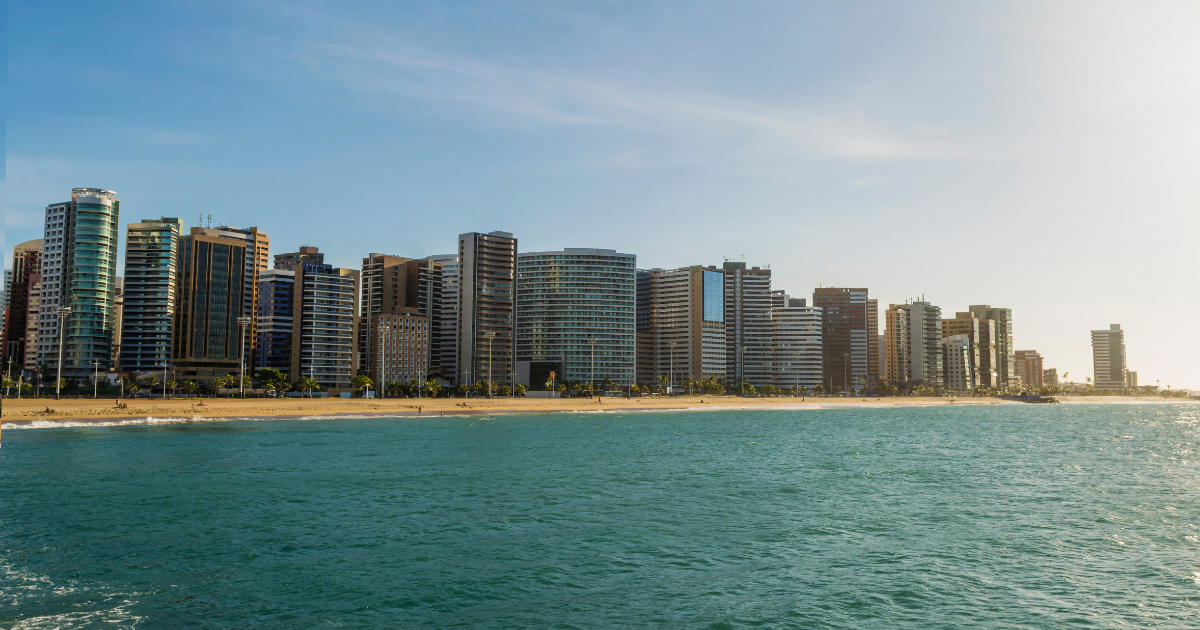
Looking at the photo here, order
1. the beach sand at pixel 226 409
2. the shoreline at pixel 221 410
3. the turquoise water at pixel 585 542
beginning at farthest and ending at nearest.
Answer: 1. the beach sand at pixel 226 409
2. the shoreline at pixel 221 410
3. the turquoise water at pixel 585 542

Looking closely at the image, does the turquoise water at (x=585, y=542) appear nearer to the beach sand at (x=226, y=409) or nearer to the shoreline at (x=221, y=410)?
the shoreline at (x=221, y=410)

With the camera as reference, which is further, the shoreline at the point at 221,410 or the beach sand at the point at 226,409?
the beach sand at the point at 226,409

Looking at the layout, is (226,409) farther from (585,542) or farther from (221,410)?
(585,542)

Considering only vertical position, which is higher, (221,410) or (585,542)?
(585,542)

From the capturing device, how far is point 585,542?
3266 cm

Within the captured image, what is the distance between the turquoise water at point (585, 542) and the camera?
23891 millimetres

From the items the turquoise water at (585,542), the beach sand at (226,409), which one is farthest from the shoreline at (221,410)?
the turquoise water at (585,542)

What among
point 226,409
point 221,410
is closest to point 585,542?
point 221,410

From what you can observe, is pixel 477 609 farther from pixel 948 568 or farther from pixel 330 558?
pixel 948 568

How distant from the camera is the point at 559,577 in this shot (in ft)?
89.8

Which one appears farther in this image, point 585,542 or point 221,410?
point 221,410

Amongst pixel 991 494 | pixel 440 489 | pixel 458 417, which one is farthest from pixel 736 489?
pixel 458 417

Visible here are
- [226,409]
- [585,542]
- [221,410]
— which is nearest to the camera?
[585,542]

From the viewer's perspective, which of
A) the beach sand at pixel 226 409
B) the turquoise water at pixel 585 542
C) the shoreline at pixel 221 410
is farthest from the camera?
the beach sand at pixel 226 409
